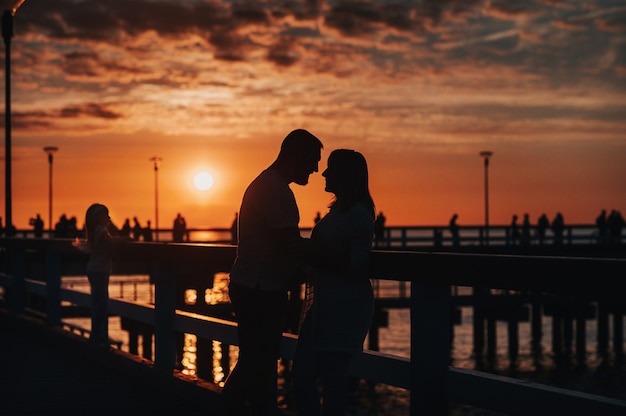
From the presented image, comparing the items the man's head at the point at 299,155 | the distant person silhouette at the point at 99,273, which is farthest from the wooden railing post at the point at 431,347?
the distant person silhouette at the point at 99,273

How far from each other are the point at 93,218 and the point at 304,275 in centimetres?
483

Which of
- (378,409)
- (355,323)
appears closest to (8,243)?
(355,323)

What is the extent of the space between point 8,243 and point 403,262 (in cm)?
981

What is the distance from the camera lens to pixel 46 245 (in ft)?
36.6

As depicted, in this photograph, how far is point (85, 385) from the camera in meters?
7.88

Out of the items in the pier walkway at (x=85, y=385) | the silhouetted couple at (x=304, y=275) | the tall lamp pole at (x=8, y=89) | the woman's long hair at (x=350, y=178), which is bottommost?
the pier walkway at (x=85, y=385)

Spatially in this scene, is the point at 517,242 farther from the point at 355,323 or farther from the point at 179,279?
the point at 355,323

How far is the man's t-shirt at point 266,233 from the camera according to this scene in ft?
15.6

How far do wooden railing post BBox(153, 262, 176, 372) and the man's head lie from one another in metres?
2.85

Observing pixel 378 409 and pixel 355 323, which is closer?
pixel 355 323

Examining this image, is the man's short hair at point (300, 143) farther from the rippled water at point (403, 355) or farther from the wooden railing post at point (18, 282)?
the wooden railing post at point (18, 282)

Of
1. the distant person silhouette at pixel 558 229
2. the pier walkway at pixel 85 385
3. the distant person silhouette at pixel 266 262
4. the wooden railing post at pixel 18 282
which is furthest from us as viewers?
the distant person silhouette at pixel 558 229

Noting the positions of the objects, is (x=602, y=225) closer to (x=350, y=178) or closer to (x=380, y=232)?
(x=380, y=232)

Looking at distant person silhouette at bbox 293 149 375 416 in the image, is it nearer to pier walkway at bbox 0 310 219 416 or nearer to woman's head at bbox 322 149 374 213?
woman's head at bbox 322 149 374 213
